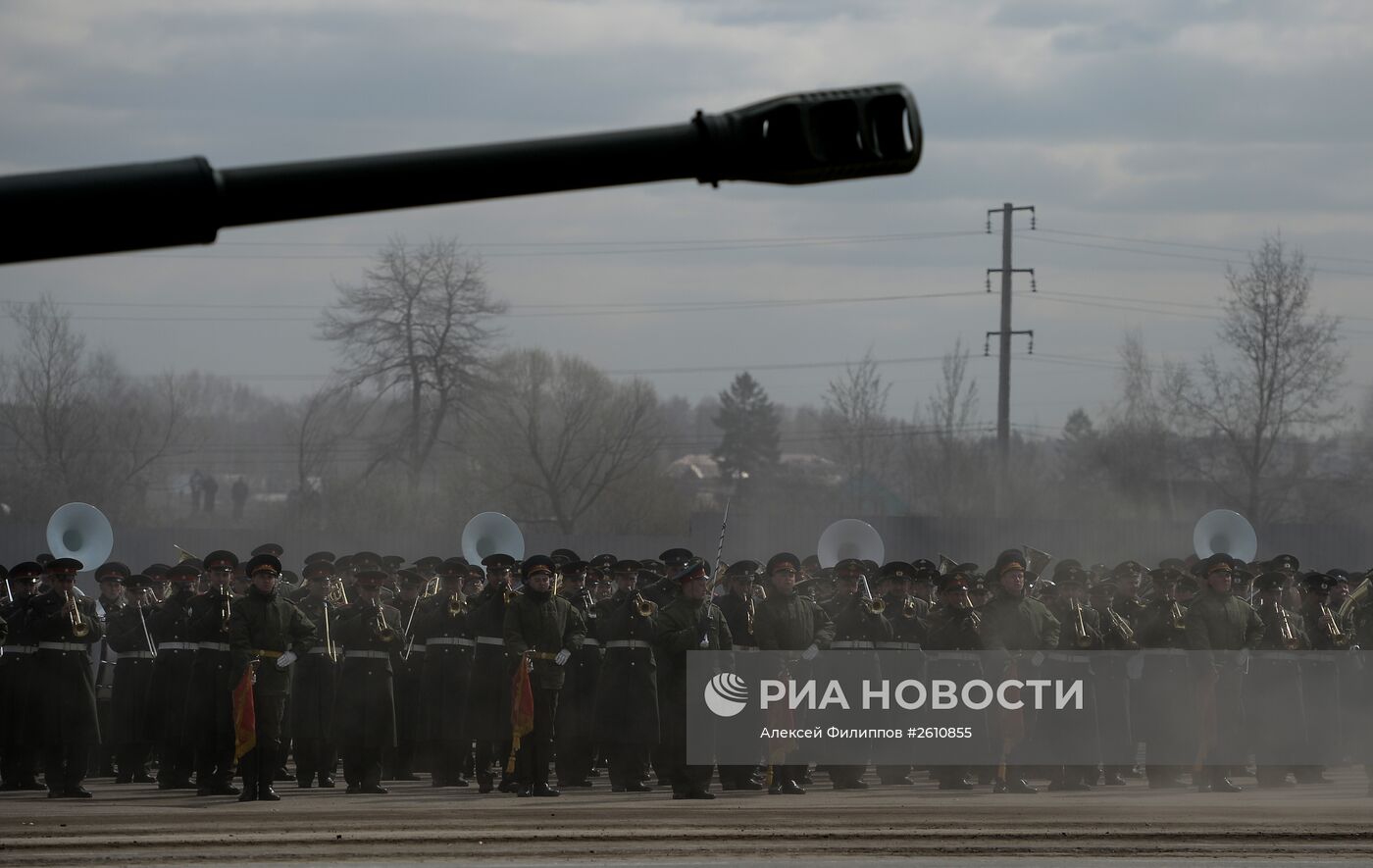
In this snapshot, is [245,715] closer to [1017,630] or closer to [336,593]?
[336,593]

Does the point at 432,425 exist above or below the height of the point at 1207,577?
above

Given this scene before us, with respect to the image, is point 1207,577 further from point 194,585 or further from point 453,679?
point 194,585

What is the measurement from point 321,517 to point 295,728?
107 ft

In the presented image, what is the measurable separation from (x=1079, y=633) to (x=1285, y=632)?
86.1 inches

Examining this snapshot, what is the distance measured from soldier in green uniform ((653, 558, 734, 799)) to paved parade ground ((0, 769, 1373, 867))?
0.27m

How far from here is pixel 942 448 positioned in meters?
57.7

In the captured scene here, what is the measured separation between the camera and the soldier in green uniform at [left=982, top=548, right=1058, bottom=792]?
51.7 feet

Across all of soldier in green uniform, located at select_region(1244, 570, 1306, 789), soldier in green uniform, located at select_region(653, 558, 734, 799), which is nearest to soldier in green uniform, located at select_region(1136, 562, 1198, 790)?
soldier in green uniform, located at select_region(1244, 570, 1306, 789)

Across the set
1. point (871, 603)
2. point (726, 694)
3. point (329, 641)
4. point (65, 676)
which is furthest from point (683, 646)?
point (65, 676)

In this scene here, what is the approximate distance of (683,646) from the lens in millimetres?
15289

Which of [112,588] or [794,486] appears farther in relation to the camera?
[794,486]

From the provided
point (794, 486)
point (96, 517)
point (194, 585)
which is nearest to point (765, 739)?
point (194, 585)

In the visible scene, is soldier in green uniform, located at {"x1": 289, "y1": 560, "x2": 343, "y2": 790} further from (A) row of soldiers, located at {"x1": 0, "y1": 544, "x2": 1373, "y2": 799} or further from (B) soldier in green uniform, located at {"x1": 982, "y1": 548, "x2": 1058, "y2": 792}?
(B) soldier in green uniform, located at {"x1": 982, "y1": 548, "x2": 1058, "y2": 792}

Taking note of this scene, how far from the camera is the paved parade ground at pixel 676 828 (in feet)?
37.7
